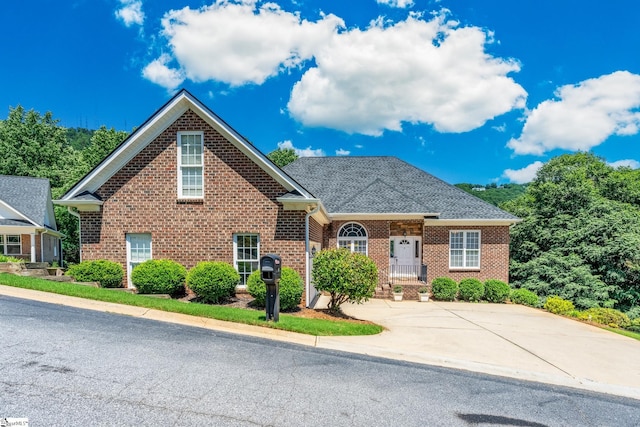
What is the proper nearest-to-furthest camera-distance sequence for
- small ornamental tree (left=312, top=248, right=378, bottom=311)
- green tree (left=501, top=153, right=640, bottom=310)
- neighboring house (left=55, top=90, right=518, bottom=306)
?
small ornamental tree (left=312, top=248, right=378, bottom=311)
neighboring house (left=55, top=90, right=518, bottom=306)
green tree (left=501, top=153, right=640, bottom=310)

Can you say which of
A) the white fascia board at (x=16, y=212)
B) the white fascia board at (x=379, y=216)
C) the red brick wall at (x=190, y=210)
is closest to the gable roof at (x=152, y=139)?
the red brick wall at (x=190, y=210)

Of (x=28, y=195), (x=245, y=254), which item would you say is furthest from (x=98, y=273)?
(x=28, y=195)

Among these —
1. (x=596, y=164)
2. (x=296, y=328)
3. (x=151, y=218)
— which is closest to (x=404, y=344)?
(x=296, y=328)

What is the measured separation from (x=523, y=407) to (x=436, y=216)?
13.8 m

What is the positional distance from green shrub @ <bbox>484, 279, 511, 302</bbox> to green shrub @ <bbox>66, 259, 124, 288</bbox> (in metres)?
15.3

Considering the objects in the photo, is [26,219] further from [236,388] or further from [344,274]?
[236,388]

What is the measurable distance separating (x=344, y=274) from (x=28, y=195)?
82.4ft

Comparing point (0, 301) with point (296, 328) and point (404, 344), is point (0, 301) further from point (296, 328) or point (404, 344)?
point (404, 344)

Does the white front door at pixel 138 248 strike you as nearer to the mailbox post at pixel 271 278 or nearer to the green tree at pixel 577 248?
the mailbox post at pixel 271 278

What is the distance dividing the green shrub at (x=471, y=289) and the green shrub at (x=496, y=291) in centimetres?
28

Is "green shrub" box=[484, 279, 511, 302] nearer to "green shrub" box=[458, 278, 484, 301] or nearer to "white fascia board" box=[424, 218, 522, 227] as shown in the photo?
"green shrub" box=[458, 278, 484, 301]

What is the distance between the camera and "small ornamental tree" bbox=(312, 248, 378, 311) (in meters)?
11.4

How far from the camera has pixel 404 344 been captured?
28.1 feet

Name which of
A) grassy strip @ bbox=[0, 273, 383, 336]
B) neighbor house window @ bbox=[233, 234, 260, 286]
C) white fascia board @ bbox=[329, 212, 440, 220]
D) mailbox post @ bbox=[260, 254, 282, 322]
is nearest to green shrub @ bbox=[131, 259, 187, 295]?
grassy strip @ bbox=[0, 273, 383, 336]
